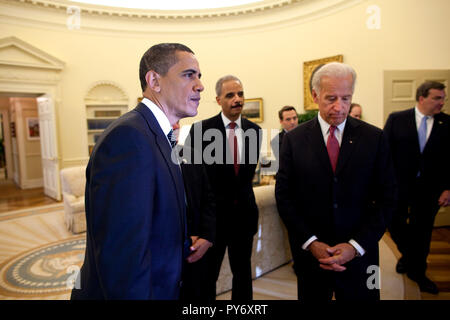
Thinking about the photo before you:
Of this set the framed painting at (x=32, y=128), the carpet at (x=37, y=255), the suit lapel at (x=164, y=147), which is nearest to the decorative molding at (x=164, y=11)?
the framed painting at (x=32, y=128)

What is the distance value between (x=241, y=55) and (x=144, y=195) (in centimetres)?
769

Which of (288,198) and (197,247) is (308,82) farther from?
(197,247)

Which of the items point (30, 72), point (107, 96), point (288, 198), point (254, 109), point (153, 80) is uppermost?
point (30, 72)

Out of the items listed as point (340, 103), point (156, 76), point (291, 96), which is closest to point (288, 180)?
point (340, 103)

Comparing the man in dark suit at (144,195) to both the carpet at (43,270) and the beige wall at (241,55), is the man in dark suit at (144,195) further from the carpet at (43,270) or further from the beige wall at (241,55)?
the beige wall at (241,55)

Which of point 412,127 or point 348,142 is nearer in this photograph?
point 348,142

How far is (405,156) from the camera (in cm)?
309

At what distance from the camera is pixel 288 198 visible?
5.87 feet

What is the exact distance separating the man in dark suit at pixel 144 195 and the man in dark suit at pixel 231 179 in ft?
3.37

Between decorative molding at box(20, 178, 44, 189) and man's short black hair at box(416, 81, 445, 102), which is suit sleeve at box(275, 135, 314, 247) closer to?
man's short black hair at box(416, 81, 445, 102)

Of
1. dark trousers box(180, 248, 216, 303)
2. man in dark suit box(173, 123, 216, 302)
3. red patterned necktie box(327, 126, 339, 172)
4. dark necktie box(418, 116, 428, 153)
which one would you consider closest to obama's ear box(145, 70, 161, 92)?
man in dark suit box(173, 123, 216, 302)

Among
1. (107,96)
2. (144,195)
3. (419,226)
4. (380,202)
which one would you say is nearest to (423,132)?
(419,226)

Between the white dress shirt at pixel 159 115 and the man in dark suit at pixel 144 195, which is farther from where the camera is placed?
the white dress shirt at pixel 159 115

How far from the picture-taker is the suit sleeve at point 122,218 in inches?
33.9
